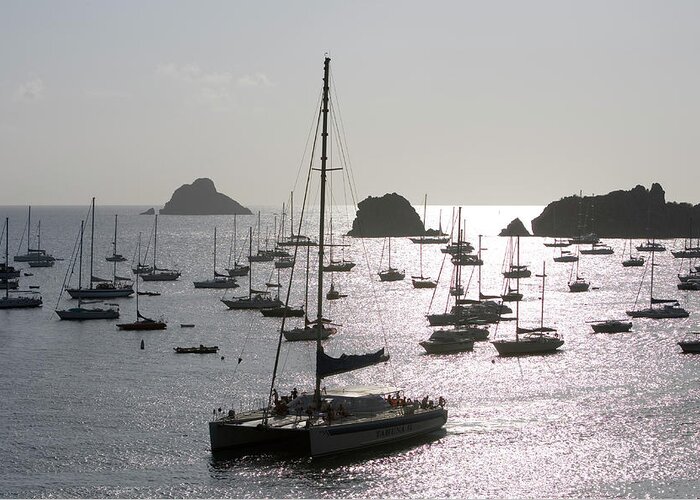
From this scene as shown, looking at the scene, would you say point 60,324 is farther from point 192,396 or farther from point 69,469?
point 69,469

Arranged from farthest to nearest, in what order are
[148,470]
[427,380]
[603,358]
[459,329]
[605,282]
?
[605,282] → [459,329] → [603,358] → [427,380] → [148,470]

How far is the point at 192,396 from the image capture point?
6919 centimetres

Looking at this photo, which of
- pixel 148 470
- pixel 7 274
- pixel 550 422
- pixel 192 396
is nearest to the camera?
pixel 148 470

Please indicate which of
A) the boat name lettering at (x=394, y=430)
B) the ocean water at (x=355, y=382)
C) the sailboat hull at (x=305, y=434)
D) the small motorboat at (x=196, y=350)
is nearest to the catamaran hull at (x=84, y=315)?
the ocean water at (x=355, y=382)

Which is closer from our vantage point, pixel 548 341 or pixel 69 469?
pixel 69 469

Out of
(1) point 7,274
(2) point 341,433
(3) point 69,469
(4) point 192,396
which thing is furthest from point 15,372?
(1) point 7,274

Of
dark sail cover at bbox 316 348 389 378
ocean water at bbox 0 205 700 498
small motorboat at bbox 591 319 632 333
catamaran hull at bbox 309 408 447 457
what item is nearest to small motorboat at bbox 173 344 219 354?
ocean water at bbox 0 205 700 498

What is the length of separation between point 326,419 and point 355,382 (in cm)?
2098

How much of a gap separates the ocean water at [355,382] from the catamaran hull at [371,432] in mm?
676

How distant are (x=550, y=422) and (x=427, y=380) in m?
15.8

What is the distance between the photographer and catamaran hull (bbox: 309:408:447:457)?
52094 millimetres

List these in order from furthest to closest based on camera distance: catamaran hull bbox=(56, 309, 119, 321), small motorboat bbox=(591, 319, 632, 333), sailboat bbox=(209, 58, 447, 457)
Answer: catamaran hull bbox=(56, 309, 119, 321) < small motorboat bbox=(591, 319, 632, 333) < sailboat bbox=(209, 58, 447, 457)

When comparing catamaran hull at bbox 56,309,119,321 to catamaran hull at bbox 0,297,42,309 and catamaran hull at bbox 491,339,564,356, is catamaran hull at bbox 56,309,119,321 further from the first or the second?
catamaran hull at bbox 491,339,564,356

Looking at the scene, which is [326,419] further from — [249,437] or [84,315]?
[84,315]
